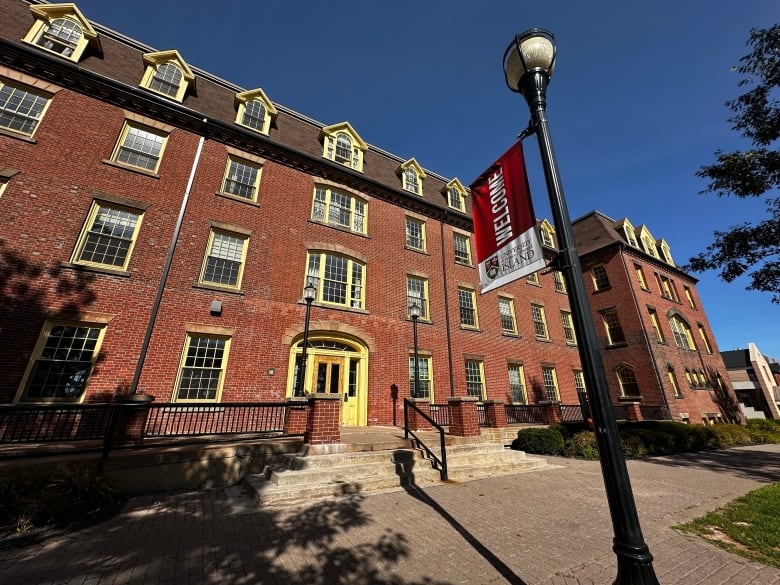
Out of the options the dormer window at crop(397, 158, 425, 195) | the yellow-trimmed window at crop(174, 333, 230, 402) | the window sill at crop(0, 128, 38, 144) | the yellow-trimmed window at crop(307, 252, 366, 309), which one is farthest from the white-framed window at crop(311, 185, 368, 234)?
the window sill at crop(0, 128, 38, 144)

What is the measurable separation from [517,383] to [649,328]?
11.5 meters

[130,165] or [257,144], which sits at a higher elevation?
[257,144]

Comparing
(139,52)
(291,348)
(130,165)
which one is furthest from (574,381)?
(139,52)

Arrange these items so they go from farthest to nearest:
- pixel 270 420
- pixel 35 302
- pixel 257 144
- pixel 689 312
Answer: pixel 689 312
pixel 257 144
pixel 270 420
pixel 35 302

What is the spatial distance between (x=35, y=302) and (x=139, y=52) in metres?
11.6

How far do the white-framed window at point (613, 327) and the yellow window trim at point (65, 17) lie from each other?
30.5 m

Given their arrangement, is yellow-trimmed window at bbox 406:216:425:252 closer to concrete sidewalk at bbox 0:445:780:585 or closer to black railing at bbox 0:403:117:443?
concrete sidewalk at bbox 0:445:780:585

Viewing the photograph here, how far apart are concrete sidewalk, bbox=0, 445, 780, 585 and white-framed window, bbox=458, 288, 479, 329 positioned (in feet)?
33.7

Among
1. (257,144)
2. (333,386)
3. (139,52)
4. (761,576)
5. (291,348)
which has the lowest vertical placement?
(761,576)

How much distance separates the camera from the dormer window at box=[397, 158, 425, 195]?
1792 cm

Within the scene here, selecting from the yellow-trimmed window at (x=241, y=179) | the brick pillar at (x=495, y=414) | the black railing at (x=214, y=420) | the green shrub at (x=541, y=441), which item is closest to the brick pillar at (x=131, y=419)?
the black railing at (x=214, y=420)

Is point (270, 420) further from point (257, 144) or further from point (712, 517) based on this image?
point (257, 144)

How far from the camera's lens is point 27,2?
1204 cm

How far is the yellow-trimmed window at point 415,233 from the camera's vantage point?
54.7 feet
